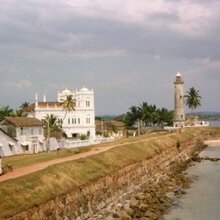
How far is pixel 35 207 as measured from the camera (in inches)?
1136

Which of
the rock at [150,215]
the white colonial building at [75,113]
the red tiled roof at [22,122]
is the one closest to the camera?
the rock at [150,215]

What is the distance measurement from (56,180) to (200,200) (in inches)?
636

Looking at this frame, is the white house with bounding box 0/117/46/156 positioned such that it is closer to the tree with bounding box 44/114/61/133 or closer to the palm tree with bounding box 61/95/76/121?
the tree with bounding box 44/114/61/133

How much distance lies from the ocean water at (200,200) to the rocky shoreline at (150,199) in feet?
2.62

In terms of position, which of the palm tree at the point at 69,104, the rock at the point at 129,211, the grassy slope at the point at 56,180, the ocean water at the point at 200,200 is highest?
the palm tree at the point at 69,104

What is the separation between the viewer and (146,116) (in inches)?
5438

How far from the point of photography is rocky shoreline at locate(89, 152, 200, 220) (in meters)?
37.0

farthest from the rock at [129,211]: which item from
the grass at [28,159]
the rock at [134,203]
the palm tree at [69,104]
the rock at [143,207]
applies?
the palm tree at [69,104]

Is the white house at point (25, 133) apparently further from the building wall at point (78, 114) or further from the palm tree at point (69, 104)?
the building wall at point (78, 114)

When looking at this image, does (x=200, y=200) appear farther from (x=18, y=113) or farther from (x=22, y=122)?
(x=18, y=113)

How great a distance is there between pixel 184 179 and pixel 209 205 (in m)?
15.1

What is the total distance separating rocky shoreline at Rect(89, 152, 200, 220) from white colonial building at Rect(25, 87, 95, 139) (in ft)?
139

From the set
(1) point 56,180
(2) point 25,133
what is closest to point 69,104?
(2) point 25,133

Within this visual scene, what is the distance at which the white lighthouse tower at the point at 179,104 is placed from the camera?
132 metres
